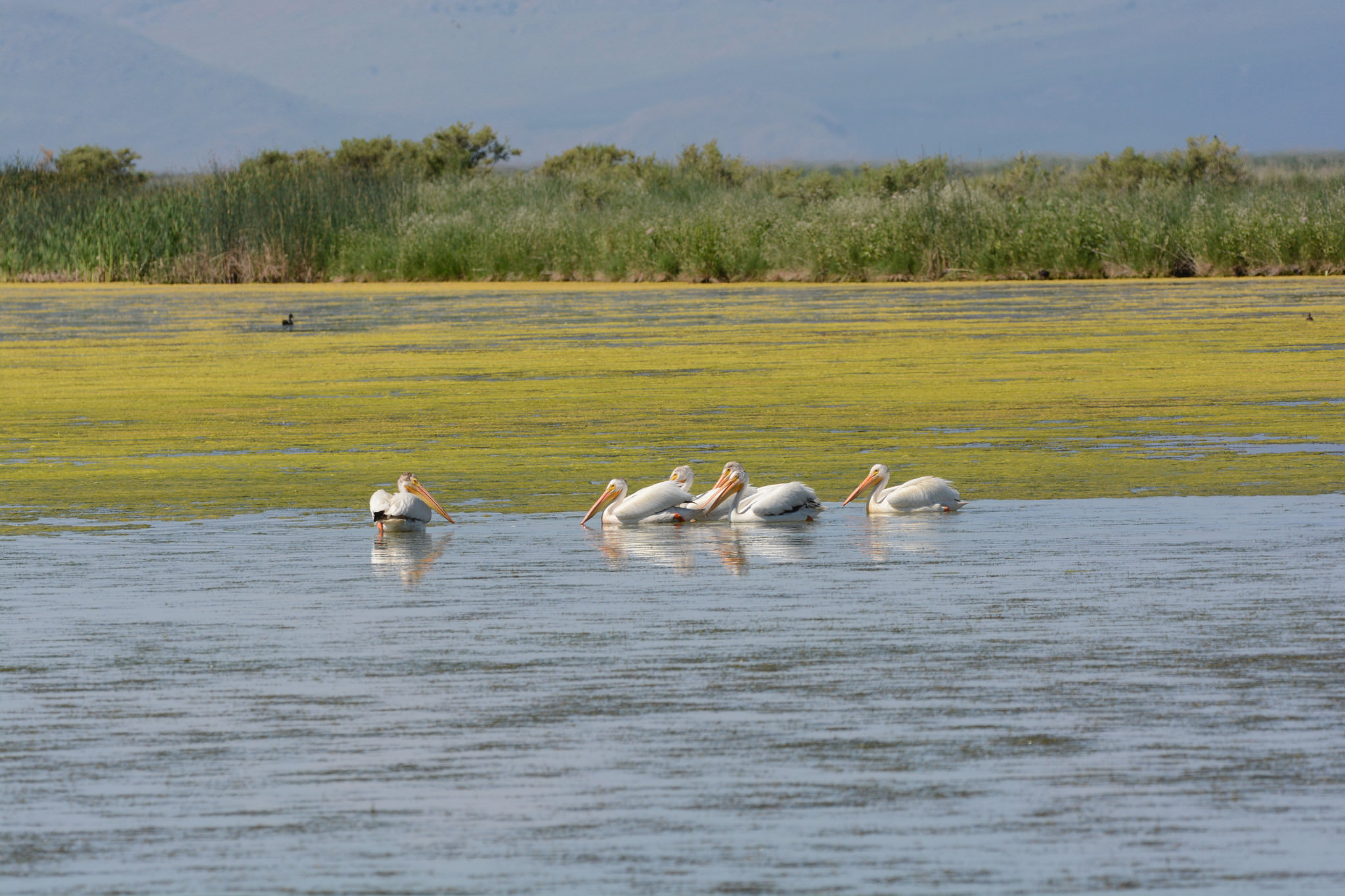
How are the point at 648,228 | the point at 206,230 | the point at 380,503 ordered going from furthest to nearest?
1. the point at 206,230
2. the point at 648,228
3. the point at 380,503

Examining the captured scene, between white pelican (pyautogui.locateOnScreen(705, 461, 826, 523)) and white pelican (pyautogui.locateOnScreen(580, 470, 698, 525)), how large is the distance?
0.39 feet

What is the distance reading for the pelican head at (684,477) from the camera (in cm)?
909

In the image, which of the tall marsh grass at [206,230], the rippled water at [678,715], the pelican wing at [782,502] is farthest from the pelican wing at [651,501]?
the tall marsh grass at [206,230]

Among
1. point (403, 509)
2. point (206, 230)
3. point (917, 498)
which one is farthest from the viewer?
point (206, 230)

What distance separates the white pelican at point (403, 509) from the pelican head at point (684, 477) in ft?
3.62

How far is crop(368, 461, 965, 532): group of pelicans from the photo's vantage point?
870 cm

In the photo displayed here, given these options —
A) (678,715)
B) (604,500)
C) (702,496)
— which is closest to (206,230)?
(702,496)

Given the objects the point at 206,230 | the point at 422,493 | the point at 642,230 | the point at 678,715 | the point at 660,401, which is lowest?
the point at 678,715

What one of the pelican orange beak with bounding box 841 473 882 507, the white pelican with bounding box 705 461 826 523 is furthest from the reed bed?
the white pelican with bounding box 705 461 826 523

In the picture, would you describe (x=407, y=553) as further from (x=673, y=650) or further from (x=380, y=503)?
(x=673, y=650)

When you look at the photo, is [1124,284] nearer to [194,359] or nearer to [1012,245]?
[1012,245]

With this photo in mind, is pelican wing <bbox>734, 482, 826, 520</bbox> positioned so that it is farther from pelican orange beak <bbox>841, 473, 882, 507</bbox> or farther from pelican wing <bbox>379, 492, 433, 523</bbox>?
pelican wing <bbox>379, 492, 433, 523</bbox>

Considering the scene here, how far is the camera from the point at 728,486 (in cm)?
898

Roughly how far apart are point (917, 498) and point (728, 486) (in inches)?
32.8
